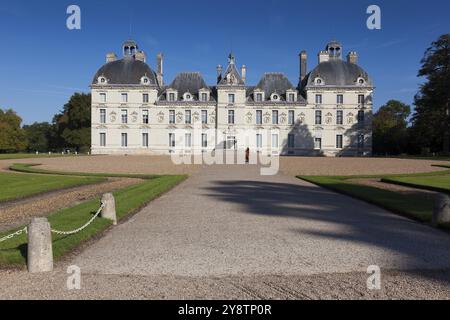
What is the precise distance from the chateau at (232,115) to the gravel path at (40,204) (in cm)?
3848

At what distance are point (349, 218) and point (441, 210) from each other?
184 cm

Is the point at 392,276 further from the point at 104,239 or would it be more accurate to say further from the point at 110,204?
the point at 110,204

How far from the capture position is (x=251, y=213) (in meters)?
9.38

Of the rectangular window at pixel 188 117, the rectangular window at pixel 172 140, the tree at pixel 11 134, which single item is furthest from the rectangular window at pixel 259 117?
the tree at pixel 11 134

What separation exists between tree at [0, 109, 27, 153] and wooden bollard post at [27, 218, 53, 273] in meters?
67.2

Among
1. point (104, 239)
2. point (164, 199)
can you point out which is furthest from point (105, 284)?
point (164, 199)

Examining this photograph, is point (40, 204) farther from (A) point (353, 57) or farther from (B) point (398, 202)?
(A) point (353, 57)

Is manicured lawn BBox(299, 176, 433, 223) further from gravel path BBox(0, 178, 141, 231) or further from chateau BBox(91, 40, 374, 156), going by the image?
chateau BBox(91, 40, 374, 156)

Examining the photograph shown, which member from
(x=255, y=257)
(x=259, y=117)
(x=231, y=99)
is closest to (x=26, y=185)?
(x=255, y=257)

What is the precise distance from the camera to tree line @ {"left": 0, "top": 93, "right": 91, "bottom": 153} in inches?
2410

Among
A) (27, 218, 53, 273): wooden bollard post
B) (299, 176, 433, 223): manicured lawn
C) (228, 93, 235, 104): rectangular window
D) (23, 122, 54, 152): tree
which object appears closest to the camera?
(27, 218, 53, 273): wooden bollard post

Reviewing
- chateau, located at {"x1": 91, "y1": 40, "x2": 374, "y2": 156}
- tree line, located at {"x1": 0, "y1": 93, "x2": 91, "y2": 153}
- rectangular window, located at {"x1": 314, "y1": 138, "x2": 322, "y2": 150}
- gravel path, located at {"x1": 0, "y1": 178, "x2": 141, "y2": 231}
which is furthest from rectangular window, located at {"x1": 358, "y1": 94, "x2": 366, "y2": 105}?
gravel path, located at {"x1": 0, "y1": 178, "x2": 141, "y2": 231}

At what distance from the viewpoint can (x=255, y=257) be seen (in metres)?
5.67
